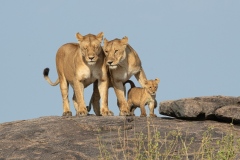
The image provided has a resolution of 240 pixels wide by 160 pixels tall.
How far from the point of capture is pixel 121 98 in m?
13.8

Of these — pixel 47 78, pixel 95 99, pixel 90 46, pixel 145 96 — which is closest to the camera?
pixel 90 46

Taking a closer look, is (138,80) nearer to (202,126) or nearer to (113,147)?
(202,126)

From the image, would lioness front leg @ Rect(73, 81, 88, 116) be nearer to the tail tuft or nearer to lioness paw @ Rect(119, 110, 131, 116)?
lioness paw @ Rect(119, 110, 131, 116)

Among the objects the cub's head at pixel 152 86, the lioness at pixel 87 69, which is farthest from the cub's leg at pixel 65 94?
the cub's head at pixel 152 86

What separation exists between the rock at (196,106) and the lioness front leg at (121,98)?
0.95m

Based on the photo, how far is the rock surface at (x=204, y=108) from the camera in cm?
1230

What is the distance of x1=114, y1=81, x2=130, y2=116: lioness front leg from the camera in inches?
539

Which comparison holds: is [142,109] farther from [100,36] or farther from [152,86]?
[100,36]

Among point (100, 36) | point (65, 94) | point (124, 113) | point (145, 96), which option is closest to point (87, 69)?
point (100, 36)

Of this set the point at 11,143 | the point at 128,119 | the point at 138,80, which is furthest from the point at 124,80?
the point at 11,143

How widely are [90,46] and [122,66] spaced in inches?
29.7

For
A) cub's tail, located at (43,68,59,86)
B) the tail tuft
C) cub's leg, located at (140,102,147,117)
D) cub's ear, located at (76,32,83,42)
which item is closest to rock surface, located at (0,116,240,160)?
cub's leg, located at (140,102,147,117)

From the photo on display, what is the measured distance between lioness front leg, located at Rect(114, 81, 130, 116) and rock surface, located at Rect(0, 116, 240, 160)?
102cm

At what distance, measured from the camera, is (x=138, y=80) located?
1391 centimetres
